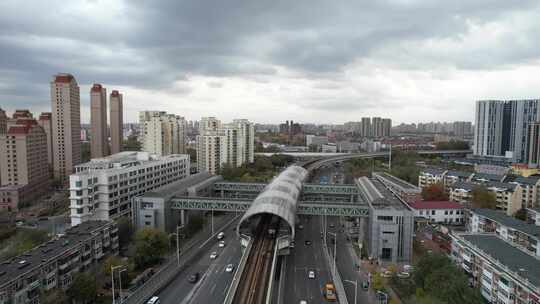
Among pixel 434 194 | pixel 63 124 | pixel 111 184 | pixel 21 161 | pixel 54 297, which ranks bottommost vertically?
pixel 54 297

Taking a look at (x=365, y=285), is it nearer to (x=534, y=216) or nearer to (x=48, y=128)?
(x=534, y=216)

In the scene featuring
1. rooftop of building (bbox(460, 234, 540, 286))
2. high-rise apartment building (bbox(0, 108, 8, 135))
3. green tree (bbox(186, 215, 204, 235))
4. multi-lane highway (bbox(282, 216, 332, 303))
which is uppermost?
high-rise apartment building (bbox(0, 108, 8, 135))

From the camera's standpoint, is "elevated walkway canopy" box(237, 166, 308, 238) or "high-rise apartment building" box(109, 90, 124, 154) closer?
"elevated walkway canopy" box(237, 166, 308, 238)

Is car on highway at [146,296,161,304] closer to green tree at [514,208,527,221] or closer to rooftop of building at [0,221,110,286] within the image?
rooftop of building at [0,221,110,286]

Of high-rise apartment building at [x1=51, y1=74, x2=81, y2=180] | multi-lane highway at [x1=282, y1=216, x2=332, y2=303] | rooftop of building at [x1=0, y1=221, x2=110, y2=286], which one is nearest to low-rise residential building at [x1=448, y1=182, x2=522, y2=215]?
multi-lane highway at [x1=282, y1=216, x2=332, y2=303]

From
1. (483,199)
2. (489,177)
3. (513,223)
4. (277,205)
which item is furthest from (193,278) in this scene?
(489,177)

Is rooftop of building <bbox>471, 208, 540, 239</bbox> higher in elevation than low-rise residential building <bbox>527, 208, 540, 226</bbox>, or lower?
higher

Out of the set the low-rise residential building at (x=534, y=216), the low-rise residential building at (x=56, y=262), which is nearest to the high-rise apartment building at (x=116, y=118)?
the low-rise residential building at (x=56, y=262)

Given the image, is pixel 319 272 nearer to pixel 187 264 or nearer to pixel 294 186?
pixel 187 264
